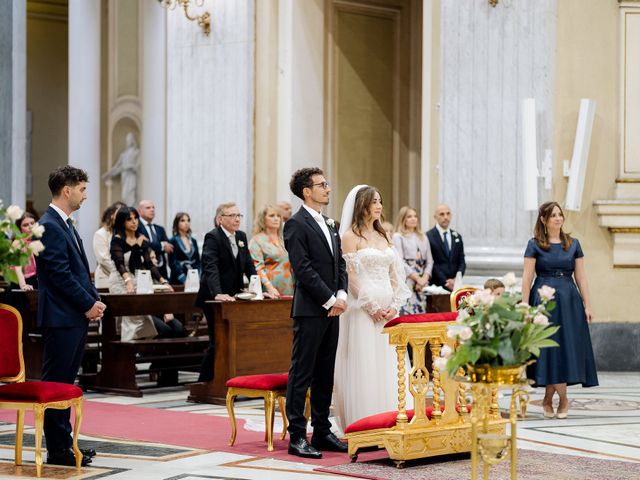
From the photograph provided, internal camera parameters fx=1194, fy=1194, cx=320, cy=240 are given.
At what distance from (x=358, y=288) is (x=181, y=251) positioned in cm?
590

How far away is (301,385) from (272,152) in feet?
23.7

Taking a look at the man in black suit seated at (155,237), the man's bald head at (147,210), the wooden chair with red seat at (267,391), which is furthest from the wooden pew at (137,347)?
the wooden chair with red seat at (267,391)

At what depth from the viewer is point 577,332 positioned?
8.79 m

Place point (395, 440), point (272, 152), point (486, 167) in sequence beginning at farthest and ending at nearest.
→ 1. point (272, 152)
2. point (486, 167)
3. point (395, 440)

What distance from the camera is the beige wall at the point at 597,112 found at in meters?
11.8

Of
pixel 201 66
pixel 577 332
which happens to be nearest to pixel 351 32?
pixel 201 66

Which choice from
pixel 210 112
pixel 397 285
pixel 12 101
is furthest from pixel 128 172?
pixel 397 285

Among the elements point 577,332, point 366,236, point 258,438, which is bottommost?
point 258,438

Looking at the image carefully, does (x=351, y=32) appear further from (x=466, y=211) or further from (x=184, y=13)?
(x=466, y=211)

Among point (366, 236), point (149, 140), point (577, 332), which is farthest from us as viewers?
point (149, 140)

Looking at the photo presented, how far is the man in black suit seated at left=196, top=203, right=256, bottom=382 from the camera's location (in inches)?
385

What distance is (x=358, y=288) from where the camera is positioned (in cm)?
739

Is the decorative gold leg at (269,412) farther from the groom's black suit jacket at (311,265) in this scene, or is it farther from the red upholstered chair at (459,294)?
the red upholstered chair at (459,294)

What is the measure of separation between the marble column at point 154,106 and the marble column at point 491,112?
678cm
